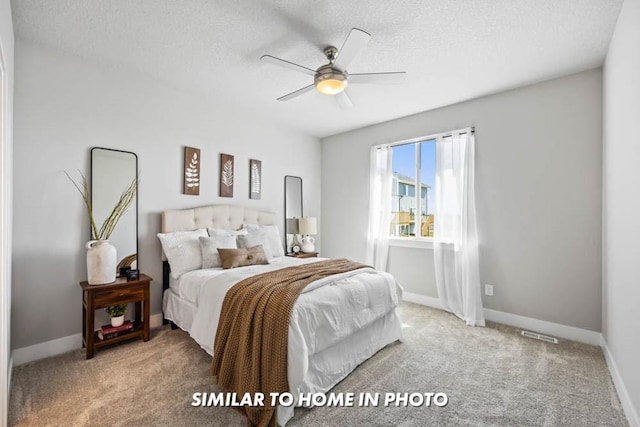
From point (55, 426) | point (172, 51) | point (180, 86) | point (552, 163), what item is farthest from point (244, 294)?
point (552, 163)

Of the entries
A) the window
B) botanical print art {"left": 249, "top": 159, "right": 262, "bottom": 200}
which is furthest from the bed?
the window

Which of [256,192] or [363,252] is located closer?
[256,192]

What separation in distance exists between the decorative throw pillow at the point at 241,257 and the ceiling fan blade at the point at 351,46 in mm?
2001

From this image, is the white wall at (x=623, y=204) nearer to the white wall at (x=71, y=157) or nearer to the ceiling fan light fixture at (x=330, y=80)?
the ceiling fan light fixture at (x=330, y=80)

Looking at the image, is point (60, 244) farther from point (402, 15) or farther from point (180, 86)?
point (402, 15)

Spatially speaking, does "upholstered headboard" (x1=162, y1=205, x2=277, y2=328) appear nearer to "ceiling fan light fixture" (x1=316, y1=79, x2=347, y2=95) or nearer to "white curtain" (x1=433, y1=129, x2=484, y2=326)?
"ceiling fan light fixture" (x1=316, y1=79, x2=347, y2=95)

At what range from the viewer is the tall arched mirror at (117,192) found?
9.06 feet

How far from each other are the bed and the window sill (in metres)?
1.43

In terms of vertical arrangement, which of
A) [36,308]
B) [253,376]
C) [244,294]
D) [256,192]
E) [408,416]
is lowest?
[408,416]

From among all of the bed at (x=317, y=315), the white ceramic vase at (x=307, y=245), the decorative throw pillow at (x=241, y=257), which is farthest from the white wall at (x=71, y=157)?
the white ceramic vase at (x=307, y=245)

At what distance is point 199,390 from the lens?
203 cm

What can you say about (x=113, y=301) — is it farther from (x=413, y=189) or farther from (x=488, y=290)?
(x=488, y=290)

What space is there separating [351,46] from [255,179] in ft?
8.41

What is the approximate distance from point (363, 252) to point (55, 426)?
3785 mm
